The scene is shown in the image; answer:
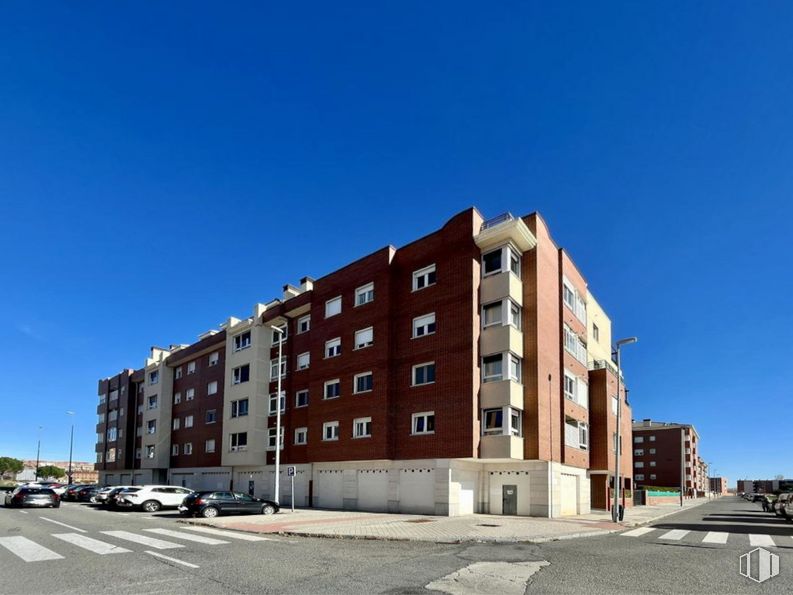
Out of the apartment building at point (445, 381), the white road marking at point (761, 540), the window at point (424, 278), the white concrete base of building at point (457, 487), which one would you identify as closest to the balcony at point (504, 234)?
the apartment building at point (445, 381)

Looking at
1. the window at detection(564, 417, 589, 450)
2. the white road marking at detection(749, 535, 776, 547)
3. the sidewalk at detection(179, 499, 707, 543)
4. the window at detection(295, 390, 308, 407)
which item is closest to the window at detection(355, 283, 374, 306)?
the window at detection(295, 390, 308, 407)

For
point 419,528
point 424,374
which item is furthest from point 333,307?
point 419,528

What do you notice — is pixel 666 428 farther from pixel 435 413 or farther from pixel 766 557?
pixel 766 557

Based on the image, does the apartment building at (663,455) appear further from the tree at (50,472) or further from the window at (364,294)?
the tree at (50,472)

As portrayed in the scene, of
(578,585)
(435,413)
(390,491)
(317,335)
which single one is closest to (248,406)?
(317,335)

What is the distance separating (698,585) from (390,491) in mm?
21397

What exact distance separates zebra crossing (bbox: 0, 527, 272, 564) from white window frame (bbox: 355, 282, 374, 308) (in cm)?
1678

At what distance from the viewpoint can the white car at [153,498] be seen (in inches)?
1199

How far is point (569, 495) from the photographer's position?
31547 mm

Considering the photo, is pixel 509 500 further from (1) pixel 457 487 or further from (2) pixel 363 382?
(2) pixel 363 382

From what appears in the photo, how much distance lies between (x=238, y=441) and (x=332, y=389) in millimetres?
11942

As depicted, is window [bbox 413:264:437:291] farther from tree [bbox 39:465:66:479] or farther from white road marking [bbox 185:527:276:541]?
tree [bbox 39:465:66:479]

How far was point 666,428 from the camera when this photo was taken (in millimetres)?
113562

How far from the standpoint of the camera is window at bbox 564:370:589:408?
32812mm
